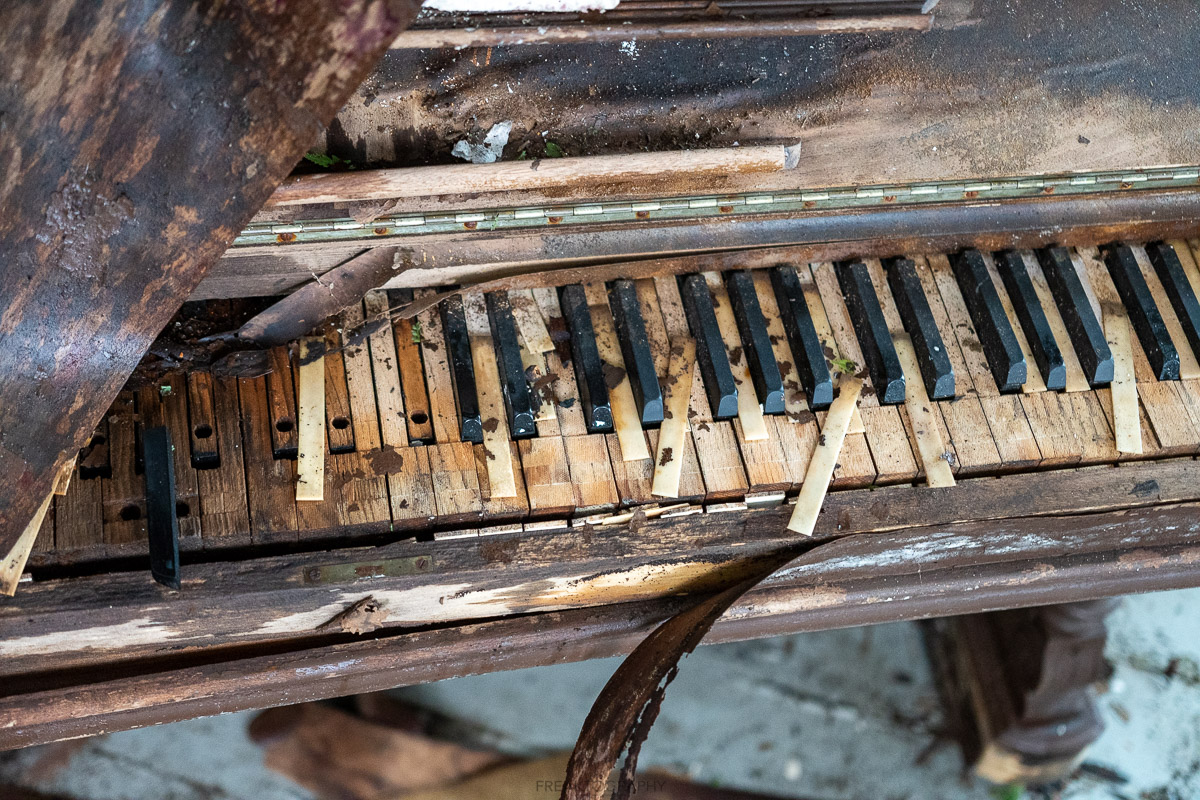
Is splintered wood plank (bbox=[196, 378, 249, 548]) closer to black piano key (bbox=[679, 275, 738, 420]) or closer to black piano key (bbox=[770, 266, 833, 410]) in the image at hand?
black piano key (bbox=[679, 275, 738, 420])

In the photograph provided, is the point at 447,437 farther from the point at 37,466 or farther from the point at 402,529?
the point at 37,466

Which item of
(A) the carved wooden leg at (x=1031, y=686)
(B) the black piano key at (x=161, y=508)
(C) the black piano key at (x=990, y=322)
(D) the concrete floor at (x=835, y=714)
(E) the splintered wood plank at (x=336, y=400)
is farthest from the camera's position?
(D) the concrete floor at (x=835, y=714)

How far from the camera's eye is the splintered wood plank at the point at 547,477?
2.06m

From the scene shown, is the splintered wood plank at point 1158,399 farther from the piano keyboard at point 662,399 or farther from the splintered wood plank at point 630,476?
the splintered wood plank at point 630,476

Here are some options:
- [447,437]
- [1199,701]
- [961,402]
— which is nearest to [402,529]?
[447,437]

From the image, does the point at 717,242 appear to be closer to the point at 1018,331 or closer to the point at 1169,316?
the point at 1018,331

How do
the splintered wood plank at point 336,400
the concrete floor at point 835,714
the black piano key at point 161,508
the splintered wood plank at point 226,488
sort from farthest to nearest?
the concrete floor at point 835,714 → the splintered wood plank at point 336,400 → the splintered wood plank at point 226,488 → the black piano key at point 161,508

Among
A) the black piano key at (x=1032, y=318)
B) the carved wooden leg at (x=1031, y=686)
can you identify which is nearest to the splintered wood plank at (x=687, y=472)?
the black piano key at (x=1032, y=318)

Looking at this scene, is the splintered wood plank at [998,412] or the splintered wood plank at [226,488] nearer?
the splintered wood plank at [226,488]

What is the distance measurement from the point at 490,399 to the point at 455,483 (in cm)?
20

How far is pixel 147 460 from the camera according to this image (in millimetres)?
1881

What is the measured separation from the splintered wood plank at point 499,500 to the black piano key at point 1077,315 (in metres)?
1.30

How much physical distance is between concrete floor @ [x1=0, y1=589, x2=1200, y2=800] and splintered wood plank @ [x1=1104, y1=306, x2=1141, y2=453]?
2.25 meters

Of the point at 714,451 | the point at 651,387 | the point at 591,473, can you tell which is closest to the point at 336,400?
the point at 591,473
